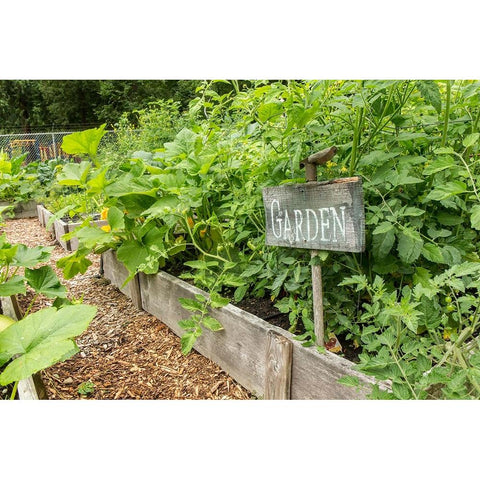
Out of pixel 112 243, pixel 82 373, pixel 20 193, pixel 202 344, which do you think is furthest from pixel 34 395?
pixel 20 193

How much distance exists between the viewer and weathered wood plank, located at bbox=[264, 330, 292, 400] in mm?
1233

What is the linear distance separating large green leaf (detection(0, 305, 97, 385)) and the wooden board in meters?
0.57

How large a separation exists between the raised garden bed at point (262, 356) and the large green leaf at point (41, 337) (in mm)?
557

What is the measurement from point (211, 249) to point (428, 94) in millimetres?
1202

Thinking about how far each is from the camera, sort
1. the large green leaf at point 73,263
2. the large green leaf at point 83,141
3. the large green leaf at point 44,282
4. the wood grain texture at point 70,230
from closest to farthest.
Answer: the large green leaf at point 44,282, the large green leaf at point 83,141, the large green leaf at point 73,263, the wood grain texture at point 70,230

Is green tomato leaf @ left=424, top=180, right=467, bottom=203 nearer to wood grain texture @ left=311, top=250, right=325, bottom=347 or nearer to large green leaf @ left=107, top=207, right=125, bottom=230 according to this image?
wood grain texture @ left=311, top=250, right=325, bottom=347

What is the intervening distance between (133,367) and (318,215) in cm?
108

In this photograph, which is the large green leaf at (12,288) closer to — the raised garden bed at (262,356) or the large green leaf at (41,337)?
the large green leaf at (41,337)

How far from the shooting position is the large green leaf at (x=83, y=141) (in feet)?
6.28

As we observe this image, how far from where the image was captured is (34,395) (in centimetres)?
119

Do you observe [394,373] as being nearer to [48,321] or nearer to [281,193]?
[281,193]

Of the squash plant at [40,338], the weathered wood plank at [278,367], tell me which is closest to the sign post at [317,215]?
the weathered wood plank at [278,367]

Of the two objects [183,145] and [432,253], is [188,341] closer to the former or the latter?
[432,253]

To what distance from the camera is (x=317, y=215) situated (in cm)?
110
